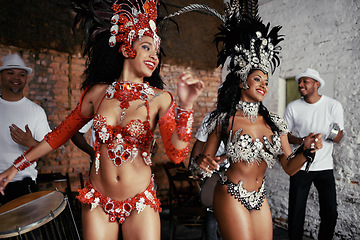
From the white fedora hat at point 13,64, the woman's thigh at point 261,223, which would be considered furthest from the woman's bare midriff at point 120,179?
the white fedora hat at point 13,64

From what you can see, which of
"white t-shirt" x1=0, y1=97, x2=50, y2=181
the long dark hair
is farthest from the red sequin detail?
"white t-shirt" x1=0, y1=97, x2=50, y2=181

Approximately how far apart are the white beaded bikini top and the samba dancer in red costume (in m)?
0.63

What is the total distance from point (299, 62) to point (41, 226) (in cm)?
447

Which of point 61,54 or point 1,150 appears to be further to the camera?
point 61,54

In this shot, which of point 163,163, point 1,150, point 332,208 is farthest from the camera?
point 163,163

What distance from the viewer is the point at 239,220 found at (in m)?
2.11

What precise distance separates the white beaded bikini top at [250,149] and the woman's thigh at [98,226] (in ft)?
3.28

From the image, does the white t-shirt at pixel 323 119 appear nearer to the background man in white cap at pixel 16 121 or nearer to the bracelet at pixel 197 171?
the bracelet at pixel 197 171

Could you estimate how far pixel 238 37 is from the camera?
8.03 feet

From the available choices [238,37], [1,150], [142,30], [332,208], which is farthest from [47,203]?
[332,208]

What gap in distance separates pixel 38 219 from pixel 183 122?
3.27 ft

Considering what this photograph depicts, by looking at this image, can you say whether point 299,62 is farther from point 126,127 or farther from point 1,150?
point 1,150

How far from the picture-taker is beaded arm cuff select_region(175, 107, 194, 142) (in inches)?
64.7

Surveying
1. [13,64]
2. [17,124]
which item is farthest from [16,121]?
[13,64]
